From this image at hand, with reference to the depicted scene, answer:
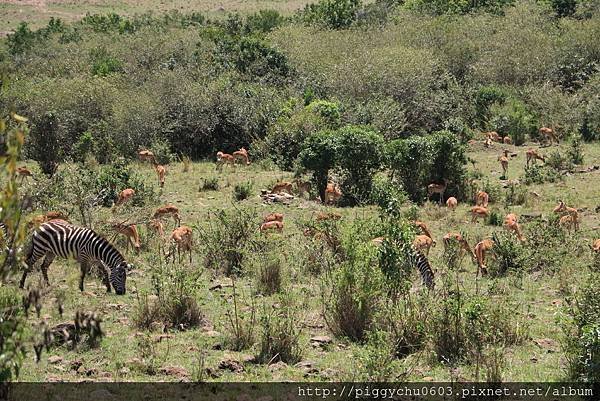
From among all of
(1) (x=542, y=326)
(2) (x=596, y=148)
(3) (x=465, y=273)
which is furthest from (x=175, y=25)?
(1) (x=542, y=326)

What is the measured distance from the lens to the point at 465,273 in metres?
14.5

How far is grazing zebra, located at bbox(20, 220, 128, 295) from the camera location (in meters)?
12.0

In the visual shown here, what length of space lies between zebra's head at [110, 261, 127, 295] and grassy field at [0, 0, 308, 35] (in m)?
60.3

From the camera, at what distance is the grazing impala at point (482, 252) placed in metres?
14.2

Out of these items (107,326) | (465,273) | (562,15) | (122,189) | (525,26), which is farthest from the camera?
(562,15)

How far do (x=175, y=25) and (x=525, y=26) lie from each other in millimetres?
27359

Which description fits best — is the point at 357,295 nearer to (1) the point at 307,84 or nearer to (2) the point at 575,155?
(2) the point at 575,155

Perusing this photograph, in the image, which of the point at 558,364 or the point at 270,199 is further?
the point at 270,199

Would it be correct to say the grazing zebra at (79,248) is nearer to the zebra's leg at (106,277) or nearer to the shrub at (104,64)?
the zebra's leg at (106,277)

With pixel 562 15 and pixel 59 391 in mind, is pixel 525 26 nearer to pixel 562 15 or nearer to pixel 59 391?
pixel 562 15

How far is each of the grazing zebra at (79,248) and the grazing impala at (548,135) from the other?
21.9 m

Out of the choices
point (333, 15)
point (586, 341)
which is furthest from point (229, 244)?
point (333, 15)

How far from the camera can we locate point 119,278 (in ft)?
39.5

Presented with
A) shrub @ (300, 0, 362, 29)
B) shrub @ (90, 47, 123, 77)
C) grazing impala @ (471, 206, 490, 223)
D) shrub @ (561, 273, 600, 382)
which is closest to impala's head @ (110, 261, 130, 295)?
shrub @ (561, 273, 600, 382)
